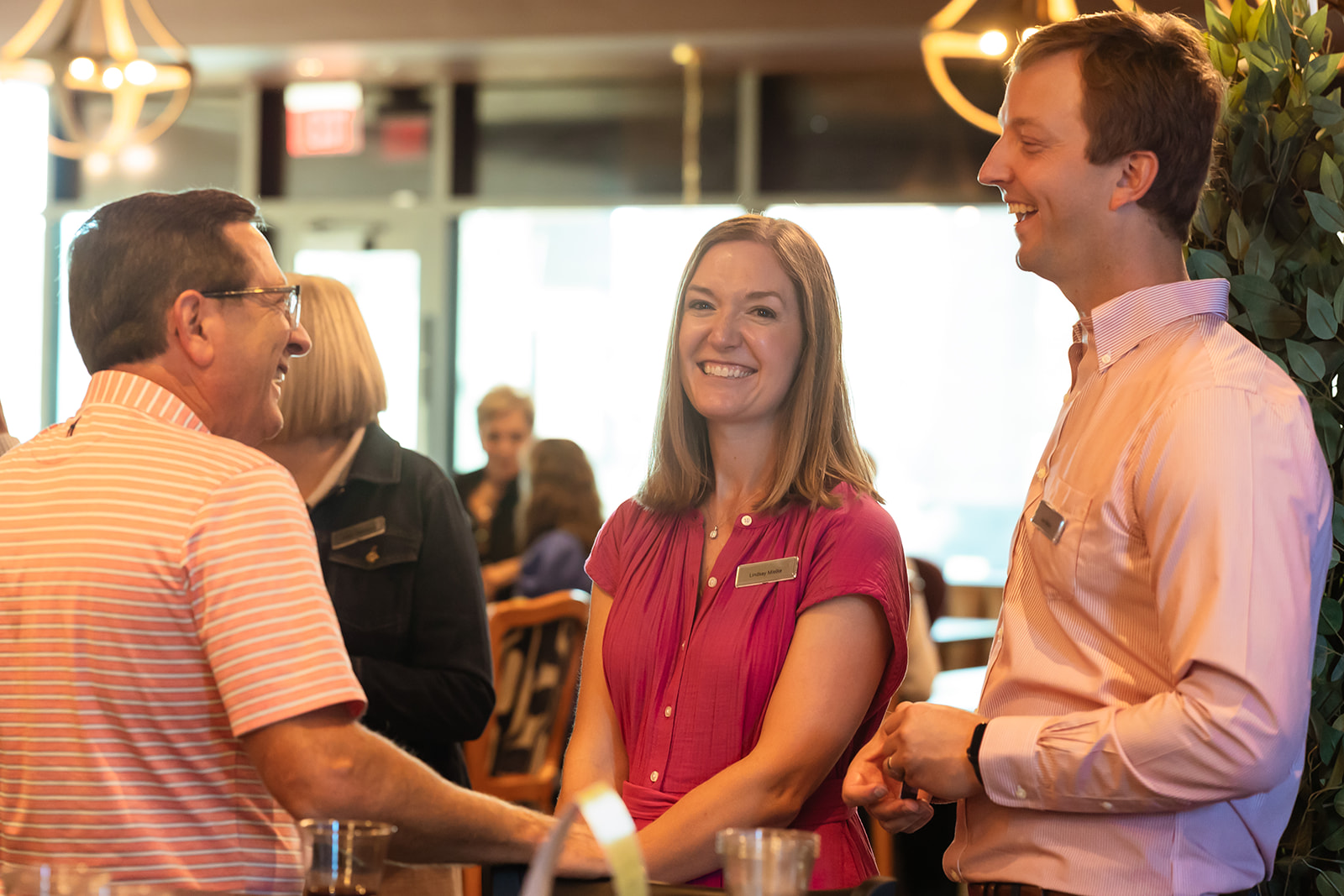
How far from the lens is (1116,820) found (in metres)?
1.48

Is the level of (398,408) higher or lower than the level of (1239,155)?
lower

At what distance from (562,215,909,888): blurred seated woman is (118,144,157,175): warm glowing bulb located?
703 cm

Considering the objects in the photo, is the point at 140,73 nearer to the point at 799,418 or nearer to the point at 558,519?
the point at 558,519

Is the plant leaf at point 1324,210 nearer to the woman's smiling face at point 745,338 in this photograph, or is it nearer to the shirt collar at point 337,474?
the woman's smiling face at point 745,338

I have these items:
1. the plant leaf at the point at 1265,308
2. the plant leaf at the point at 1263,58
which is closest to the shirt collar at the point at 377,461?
the plant leaf at the point at 1265,308

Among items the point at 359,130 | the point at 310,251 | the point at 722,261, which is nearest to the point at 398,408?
the point at 310,251

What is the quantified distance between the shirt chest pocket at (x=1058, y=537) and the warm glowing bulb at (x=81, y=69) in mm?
4554

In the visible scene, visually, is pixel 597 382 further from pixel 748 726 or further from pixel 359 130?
pixel 748 726

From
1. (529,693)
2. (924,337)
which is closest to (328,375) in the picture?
(529,693)

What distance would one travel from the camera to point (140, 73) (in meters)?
5.04

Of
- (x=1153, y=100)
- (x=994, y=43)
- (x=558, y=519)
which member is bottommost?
(x=558, y=519)

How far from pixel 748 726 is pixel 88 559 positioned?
3.02 feet

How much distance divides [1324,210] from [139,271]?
152cm

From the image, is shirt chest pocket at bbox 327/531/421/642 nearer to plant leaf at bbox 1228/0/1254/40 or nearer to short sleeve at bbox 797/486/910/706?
short sleeve at bbox 797/486/910/706
